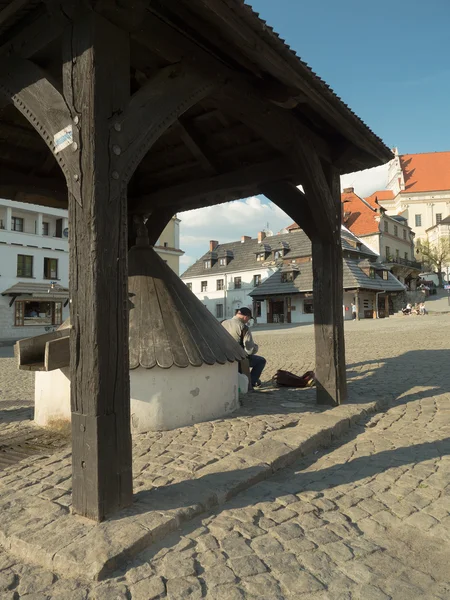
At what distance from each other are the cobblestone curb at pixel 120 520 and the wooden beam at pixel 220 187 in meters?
3.67

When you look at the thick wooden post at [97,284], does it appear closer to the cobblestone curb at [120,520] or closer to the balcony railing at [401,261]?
the cobblestone curb at [120,520]

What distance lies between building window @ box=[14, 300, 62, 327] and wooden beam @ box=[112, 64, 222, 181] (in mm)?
28285

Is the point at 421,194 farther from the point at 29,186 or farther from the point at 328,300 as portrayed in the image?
the point at 29,186

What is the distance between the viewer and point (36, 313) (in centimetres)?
3008

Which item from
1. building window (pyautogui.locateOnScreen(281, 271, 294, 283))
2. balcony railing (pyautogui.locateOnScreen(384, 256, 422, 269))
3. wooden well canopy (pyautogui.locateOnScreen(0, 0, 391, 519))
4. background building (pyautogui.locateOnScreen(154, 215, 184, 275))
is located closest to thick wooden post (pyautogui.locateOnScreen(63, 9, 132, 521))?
wooden well canopy (pyautogui.locateOnScreen(0, 0, 391, 519))

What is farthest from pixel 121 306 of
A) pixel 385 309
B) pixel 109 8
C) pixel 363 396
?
pixel 385 309

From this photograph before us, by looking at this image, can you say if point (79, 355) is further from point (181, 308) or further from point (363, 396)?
point (363, 396)

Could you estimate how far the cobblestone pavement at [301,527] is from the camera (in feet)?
7.25

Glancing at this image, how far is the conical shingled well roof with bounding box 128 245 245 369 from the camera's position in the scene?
16.4ft

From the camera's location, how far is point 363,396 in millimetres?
6449

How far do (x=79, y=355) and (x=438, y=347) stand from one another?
12.9 meters

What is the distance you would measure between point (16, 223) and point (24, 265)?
285 cm

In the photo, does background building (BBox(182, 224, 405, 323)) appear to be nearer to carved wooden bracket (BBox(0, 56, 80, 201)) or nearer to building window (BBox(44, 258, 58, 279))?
building window (BBox(44, 258, 58, 279))

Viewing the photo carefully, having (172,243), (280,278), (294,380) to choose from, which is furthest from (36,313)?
(294,380)
